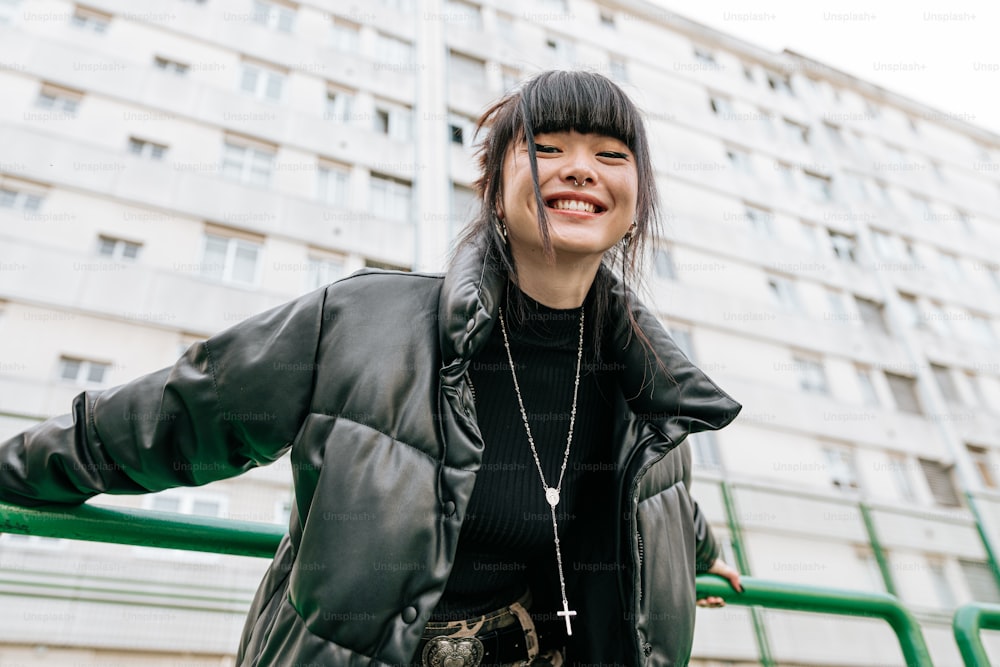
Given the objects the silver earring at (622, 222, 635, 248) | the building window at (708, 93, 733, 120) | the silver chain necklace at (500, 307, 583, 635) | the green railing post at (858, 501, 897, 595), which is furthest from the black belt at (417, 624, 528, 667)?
the building window at (708, 93, 733, 120)

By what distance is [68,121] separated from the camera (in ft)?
38.4

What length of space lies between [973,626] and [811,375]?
16299 mm

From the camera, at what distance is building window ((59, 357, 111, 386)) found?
991 centimetres

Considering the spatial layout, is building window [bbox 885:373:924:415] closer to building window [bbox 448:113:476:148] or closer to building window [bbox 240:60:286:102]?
building window [bbox 448:113:476:148]

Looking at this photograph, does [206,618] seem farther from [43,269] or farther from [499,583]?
[499,583]

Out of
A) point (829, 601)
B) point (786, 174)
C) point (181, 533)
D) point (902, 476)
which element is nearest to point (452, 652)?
point (181, 533)

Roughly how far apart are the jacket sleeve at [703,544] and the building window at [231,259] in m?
11.2

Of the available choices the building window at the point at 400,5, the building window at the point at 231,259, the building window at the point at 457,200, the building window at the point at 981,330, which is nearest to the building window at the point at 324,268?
the building window at the point at 231,259

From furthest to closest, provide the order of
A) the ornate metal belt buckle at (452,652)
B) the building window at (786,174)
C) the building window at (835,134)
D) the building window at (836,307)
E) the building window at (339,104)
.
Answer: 1. the building window at (835,134)
2. the building window at (786,174)
3. the building window at (836,307)
4. the building window at (339,104)
5. the ornate metal belt buckle at (452,652)

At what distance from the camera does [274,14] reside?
15.4 metres

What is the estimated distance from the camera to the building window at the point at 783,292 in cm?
1814

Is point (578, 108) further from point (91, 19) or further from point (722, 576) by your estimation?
point (91, 19)

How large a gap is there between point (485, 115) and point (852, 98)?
26936 millimetres

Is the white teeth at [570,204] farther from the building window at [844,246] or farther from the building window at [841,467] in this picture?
the building window at [844,246]
